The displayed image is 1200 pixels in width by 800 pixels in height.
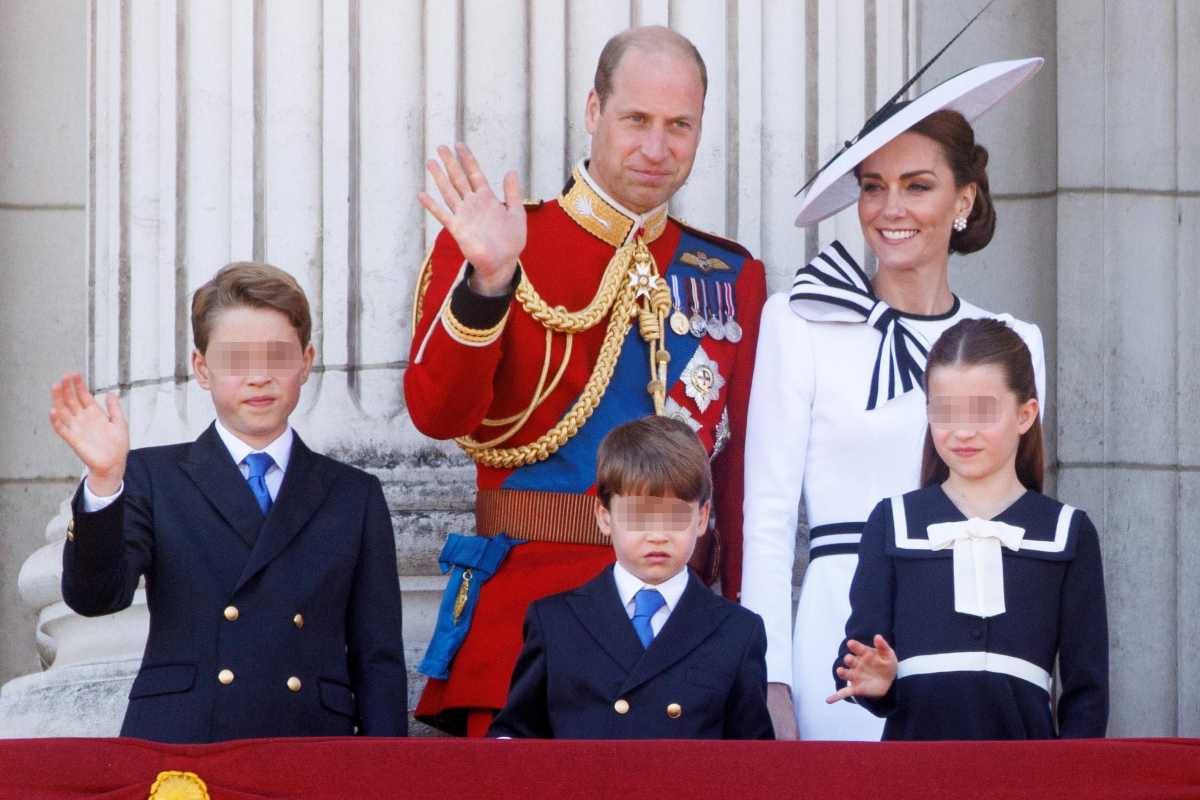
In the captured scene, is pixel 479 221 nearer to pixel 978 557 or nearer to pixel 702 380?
pixel 702 380

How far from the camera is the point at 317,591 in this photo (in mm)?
3908

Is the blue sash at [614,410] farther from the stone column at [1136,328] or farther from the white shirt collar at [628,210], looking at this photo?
the stone column at [1136,328]

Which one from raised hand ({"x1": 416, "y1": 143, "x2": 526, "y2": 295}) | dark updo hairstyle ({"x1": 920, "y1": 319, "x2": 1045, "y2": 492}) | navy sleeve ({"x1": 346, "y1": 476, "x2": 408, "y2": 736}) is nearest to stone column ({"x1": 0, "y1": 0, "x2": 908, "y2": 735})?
navy sleeve ({"x1": 346, "y1": 476, "x2": 408, "y2": 736})

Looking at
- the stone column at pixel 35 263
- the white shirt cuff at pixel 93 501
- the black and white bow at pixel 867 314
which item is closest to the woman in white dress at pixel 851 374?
the black and white bow at pixel 867 314

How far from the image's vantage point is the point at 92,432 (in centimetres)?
358

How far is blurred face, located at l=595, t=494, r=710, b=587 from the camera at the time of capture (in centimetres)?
383

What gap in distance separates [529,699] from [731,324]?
1.07 m

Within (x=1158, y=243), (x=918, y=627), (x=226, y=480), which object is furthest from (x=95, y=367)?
(x=1158, y=243)

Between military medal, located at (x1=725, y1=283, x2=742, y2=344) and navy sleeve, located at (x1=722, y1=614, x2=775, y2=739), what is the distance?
2.94ft

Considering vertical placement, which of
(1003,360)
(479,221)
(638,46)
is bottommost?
(1003,360)

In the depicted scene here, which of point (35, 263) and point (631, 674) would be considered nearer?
point (631, 674)

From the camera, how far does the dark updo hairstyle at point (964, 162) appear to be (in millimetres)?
4426

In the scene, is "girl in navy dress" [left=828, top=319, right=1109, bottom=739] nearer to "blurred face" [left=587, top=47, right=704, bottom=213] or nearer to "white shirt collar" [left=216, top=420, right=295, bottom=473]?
"blurred face" [left=587, top=47, right=704, bottom=213]

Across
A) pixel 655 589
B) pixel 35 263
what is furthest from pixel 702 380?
pixel 35 263
